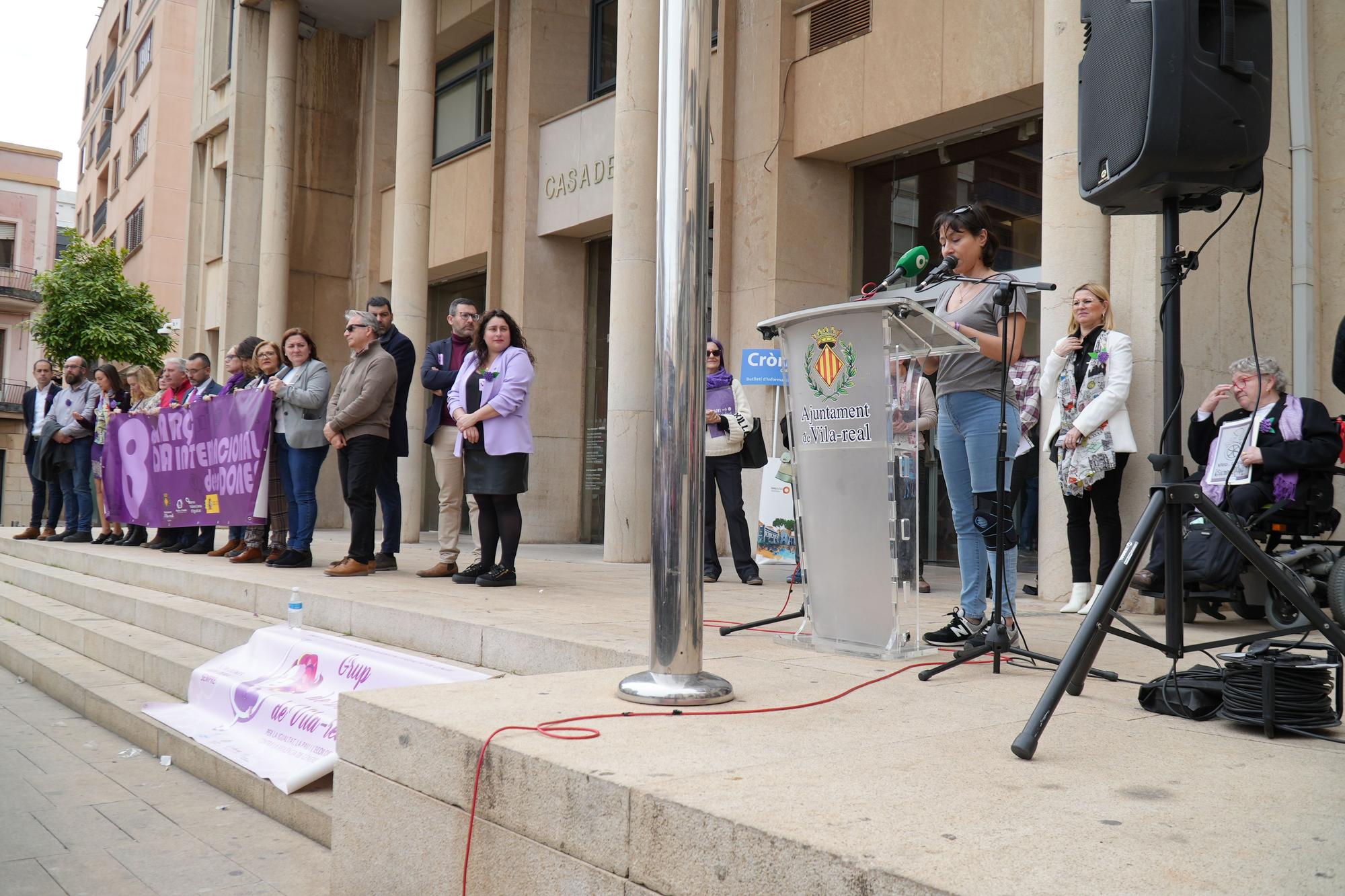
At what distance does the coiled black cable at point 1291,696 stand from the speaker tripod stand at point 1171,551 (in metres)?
0.12

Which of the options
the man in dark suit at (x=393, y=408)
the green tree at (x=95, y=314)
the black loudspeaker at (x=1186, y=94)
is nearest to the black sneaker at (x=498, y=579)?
the man in dark suit at (x=393, y=408)

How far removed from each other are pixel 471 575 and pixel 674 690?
4717mm

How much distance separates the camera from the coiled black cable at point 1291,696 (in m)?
2.93

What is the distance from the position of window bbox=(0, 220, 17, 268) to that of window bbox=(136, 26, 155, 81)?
14633 millimetres

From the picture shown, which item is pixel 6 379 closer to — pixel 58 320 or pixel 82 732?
pixel 58 320

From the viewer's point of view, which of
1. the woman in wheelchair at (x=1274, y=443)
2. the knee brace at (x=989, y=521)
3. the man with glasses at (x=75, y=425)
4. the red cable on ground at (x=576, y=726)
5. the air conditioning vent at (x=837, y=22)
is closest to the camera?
the red cable on ground at (x=576, y=726)

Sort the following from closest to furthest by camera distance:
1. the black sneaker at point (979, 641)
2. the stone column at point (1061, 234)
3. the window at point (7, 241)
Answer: the black sneaker at point (979, 641) → the stone column at point (1061, 234) → the window at point (7, 241)

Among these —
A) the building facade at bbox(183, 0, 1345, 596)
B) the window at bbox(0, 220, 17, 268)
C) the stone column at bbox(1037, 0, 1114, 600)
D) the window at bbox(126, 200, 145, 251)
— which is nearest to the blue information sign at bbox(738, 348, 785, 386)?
the building facade at bbox(183, 0, 1345, 596)

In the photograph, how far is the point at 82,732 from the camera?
654cm

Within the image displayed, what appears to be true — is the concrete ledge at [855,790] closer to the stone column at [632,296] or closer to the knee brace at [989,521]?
the knee brace at [989,521]

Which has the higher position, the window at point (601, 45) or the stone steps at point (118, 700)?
the window at point (601, 45)

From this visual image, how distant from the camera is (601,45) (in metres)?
14.4

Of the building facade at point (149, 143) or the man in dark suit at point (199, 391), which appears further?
the building facade at point (149, 143)

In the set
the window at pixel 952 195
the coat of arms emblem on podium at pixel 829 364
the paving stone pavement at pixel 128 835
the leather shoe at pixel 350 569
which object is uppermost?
the window at pixel 952 195
